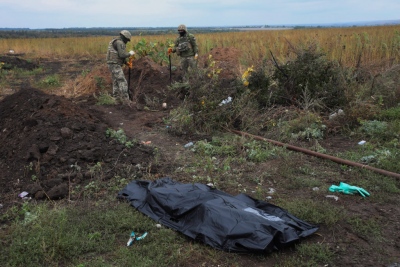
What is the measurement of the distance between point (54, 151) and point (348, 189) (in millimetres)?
4033

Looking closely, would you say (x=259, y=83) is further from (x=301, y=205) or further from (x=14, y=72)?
(x=14, y=72)

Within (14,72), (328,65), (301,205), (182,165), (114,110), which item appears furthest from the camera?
(14,72)

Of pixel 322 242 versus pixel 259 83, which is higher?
pixel 259 83

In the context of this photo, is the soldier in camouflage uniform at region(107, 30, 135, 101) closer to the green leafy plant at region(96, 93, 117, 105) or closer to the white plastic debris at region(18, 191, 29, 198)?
the green leafy plant at region(96, 93, 117, 105)

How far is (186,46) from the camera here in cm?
998

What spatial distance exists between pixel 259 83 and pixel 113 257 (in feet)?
17.1

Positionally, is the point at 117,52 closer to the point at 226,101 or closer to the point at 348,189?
the point at 226,101

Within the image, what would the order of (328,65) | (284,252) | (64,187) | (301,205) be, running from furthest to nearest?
1. (328,65)
2. (64,187)
3. (301,205)
4. (284,252)

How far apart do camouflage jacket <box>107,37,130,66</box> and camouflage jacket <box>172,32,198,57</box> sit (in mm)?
1676

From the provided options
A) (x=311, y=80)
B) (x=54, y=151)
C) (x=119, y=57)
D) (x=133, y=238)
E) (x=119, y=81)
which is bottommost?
(x=133, y=238)

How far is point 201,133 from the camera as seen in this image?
6578 mm

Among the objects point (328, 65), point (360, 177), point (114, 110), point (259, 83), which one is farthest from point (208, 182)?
point (114, 110)

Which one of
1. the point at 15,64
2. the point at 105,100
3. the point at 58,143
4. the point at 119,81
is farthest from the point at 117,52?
the point at 15,64

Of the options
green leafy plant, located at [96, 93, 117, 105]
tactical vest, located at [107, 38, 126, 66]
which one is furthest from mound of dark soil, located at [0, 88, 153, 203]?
tactical vest, located at [107, 38, 126, 66]
